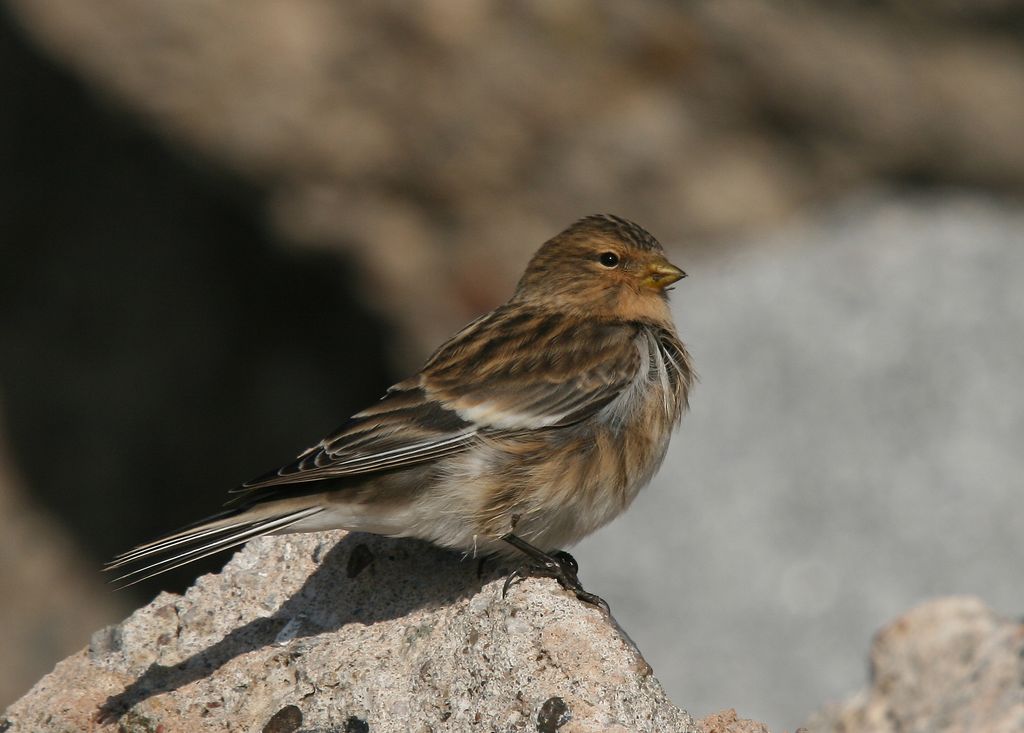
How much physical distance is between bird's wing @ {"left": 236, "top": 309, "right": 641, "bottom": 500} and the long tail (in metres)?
0.10

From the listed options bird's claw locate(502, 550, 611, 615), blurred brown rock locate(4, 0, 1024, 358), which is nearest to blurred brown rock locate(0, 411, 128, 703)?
blurred brown rock locate(4, 0, 1024, 358)

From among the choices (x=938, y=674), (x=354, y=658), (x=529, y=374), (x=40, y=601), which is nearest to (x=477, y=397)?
(x=529, y=374)

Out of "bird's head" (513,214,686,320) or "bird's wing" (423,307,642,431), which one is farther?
"bird's head" (513,214,686,320)

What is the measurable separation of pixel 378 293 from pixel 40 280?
3247 millimetres

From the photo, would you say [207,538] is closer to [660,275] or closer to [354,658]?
[354,658]

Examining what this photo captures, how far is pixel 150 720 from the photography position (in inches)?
188

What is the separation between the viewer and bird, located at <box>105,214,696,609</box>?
5.23 metres

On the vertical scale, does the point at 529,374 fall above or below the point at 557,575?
above

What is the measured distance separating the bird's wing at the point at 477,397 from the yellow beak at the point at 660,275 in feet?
1.62

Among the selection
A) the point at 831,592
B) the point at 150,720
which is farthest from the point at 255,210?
the point at 150,720

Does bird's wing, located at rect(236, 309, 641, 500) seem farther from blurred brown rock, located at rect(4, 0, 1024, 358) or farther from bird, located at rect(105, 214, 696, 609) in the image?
blurred brown rock, located at rect(4, 0, 1024, 358)

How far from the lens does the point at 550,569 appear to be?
520 centimetres

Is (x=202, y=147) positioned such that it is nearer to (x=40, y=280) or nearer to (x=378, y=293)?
(x=378, y=293)

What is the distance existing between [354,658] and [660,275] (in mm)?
2484
